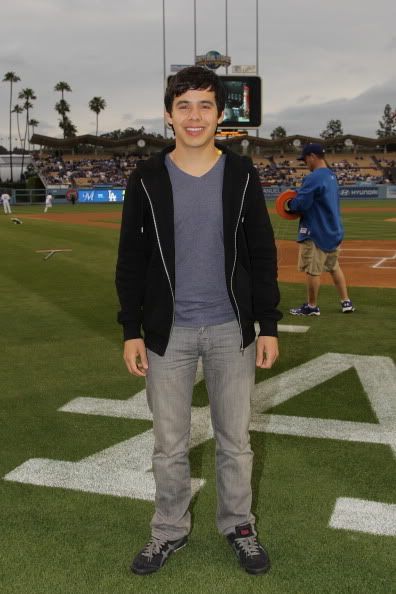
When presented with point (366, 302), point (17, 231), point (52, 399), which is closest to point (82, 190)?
point (17, 231)

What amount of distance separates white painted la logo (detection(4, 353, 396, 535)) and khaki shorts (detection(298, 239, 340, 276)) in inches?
88.6

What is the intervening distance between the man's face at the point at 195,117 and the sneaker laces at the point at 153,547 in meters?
1.92

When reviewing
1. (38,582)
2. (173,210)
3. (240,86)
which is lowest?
(38,582)

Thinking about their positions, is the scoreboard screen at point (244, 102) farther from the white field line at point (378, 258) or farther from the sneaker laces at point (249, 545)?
the sneaker laces at point (249, 545)

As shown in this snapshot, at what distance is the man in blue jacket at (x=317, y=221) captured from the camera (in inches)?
336

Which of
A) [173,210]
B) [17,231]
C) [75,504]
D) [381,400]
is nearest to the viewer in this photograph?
[173,210]

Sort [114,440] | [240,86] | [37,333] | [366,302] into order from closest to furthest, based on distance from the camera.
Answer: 1. [114,440]
2. [37,333]
3. [366,302]
4. [240,86]

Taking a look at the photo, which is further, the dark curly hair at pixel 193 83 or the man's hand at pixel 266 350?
the man's hand at pixel 266 350

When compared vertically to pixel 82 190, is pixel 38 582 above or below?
below

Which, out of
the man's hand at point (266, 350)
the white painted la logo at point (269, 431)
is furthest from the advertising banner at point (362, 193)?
the man's hand at point (266, 350)

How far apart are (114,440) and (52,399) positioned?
3.78 ft

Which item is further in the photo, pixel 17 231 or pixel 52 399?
pixel 17 231

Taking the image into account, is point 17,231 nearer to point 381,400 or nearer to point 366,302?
point 366,302

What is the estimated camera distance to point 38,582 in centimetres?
303
